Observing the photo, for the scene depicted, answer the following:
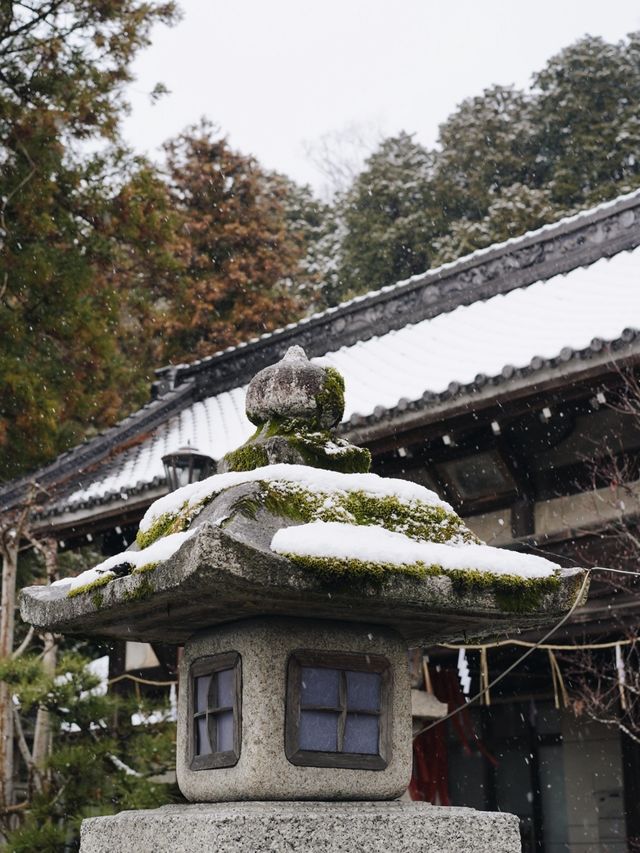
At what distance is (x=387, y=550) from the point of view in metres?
3.21

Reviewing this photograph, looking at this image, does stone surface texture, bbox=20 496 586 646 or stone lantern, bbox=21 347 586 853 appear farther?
stone lantern, bbox=21 347 586 853

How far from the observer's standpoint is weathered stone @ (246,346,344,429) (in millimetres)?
3729

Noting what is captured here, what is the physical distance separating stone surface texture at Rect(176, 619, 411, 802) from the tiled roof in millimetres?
3749

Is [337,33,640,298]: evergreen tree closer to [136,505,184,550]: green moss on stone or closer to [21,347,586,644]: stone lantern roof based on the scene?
[21,347,586,644]: stone lantern roof

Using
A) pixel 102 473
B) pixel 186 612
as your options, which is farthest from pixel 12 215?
pixel 186 612

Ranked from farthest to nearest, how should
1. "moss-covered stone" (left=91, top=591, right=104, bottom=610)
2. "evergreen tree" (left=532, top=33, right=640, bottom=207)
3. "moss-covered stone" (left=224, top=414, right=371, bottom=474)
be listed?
"evergreen tree" (left=532, top=33, right=640, bottom=207) < "moss-covered stone" (left=224, top=414, right=371, bottom=474) < "moss-covered stone" (left=91, top=591, right=104, bottom=610)

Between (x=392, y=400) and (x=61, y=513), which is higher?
(x=392, y=400)

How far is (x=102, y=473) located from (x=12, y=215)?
15.2ft

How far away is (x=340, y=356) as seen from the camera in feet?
41.5

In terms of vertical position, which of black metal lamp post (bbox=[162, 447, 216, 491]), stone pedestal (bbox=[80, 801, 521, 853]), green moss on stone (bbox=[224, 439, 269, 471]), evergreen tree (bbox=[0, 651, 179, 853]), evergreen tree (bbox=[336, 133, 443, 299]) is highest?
evergreen tree (bbox=[336, 133, 443, 299])

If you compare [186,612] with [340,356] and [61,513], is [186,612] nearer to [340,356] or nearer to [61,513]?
[61,513]

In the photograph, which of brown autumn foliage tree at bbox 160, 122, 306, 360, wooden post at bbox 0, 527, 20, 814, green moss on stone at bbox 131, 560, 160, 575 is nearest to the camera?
green moss on stone at bbox 131, 560, 160, 575

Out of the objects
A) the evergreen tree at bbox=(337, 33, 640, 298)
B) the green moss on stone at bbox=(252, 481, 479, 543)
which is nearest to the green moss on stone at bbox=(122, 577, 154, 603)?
the green moss on stone at bbox=(252, 481, 479, 543)

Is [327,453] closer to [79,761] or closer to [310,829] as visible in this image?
[310,829]
